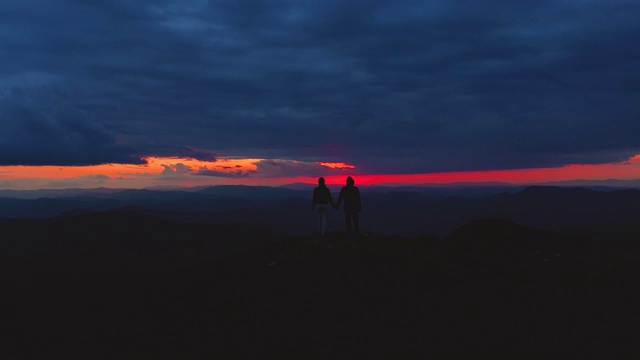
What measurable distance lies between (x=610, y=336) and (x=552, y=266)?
840 centimetres

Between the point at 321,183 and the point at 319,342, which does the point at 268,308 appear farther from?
the point at 321,183

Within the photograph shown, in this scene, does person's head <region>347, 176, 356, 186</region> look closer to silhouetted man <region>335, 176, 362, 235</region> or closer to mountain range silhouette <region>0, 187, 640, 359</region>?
silhouetted man <region>335, 176, 362, 235</region>

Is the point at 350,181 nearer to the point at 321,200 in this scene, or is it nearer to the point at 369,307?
the point at 321,200

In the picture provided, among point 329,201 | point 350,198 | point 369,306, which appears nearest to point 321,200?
point 329,201

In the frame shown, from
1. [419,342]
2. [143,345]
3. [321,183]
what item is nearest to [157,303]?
[143,345]

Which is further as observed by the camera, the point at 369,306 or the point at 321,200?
the point at 321,200

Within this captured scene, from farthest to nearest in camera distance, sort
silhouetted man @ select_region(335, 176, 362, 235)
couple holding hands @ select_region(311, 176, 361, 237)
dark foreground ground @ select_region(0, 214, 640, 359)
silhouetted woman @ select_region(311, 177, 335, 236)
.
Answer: silhouetted man @ select_region(335, 176, 362, 235), couple holding hands @ select_region(311, 176, 361, 237), silhouetted woman @ select_region(311, 177, 335, 236), dark foreground ground @ select_region(0, 214, 640, 359)

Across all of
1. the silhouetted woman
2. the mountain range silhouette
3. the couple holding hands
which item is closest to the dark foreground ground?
the mountain range silhouette

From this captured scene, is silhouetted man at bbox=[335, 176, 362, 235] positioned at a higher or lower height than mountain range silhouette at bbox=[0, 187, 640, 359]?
higher

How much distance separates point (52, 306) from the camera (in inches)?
1013

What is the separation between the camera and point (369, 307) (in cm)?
1608

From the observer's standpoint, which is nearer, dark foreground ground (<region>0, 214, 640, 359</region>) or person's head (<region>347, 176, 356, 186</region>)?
dark foreground ground (<region>0, 214, 640, 359</region>)

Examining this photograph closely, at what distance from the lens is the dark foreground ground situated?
43.9 feet

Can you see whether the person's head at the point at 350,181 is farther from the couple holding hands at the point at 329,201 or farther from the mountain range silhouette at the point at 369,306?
the mountain range silhouette at the point at 369,306
